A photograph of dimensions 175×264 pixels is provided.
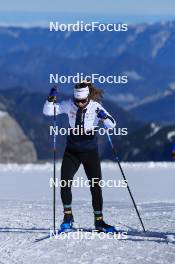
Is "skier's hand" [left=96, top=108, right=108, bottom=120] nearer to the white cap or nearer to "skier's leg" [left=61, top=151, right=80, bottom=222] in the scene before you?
the white cap

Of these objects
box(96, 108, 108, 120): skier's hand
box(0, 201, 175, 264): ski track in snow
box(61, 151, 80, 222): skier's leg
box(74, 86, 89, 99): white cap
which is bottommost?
box(0, 201, 175, 264): ski track in snow

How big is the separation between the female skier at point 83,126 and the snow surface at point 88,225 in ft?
2.50

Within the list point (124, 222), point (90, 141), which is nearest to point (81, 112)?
point (90, 141)

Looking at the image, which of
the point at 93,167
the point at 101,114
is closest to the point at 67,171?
the point at 93,167

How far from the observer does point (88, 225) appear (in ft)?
30.2

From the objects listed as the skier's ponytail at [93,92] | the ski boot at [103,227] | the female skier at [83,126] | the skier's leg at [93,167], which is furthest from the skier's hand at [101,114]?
the ski boot at [103,227]

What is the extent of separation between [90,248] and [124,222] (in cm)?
208

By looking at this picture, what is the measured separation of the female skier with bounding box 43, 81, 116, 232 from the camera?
7.91m

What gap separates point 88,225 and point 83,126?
188cm

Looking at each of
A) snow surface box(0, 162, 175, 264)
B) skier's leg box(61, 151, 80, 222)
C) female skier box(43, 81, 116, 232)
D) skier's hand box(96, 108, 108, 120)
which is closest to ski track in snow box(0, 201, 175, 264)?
snow surface box(0, 162, 175, 264)

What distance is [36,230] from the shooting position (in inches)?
347

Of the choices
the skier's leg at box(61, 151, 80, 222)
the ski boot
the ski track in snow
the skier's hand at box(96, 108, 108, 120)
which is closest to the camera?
the ski track in snow

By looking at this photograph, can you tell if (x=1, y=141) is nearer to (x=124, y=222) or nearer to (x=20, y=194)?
(x=20, y=194)

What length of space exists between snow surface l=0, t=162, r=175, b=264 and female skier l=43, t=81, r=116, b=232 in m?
0.76
